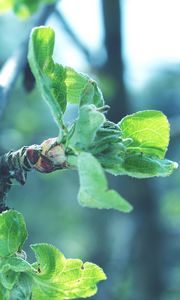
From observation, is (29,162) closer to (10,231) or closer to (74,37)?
(10,231)

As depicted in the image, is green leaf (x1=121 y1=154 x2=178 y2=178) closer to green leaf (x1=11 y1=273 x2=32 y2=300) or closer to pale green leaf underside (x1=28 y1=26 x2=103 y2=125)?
pale green leaf underside (x1=28 y1=26 x2=103 y2=125)

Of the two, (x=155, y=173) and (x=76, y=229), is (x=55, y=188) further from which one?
(x=155, y=173)

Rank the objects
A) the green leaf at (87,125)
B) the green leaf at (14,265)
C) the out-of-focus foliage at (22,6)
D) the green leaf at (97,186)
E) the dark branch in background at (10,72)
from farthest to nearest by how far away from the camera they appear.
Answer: the out-of-focus foliage at (22,6) < the dark branch in background at (10,72) < the green leaf at (14,265) < the green leaf at (87,125) < the green leaf at (97,186)

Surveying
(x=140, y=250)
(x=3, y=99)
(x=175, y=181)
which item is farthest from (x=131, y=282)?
(x=3, y=99)

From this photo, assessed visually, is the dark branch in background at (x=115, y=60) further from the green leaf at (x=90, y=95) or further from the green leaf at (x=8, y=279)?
the green leaf at (x=8, y=279)

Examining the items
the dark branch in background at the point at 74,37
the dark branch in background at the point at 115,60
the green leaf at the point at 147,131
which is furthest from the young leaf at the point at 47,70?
the dark branch in background at the point at 115,60

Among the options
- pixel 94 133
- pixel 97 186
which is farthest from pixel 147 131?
pixel 97 186
